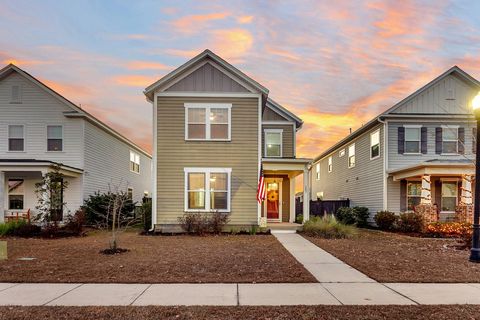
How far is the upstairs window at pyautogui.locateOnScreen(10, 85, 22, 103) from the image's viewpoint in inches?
779

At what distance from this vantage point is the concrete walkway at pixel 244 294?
Answer: 6.00m

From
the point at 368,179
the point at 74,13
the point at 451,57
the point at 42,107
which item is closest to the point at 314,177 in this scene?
the point at 368,179

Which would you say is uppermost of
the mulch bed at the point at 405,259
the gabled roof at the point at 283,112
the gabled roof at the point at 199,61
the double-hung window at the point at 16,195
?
the gabled roof at the point at 199,61

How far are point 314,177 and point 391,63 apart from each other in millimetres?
20284

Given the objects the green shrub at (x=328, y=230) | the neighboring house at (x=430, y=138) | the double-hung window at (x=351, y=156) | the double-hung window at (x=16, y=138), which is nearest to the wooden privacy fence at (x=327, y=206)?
the double-hung window at (x=351, y=156)

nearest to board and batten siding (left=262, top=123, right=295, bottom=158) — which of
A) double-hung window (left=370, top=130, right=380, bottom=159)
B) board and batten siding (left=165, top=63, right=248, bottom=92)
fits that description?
double-hung window (left=370, top=130, right=380, bottom=159)

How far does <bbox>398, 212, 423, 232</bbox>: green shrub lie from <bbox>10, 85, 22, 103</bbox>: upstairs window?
2034 cm

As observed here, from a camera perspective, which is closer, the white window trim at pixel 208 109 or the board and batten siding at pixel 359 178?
the white window trim at pixel 208 109

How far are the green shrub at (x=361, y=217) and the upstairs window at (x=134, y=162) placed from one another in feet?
54.6

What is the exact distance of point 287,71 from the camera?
1977cm

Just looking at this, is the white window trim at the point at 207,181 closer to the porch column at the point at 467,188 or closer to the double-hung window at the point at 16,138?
the double-hung window at the point at 16,138

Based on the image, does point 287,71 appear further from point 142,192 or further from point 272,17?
point 142,192

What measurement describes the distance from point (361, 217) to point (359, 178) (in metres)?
3.14

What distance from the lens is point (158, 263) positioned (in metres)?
9.13
